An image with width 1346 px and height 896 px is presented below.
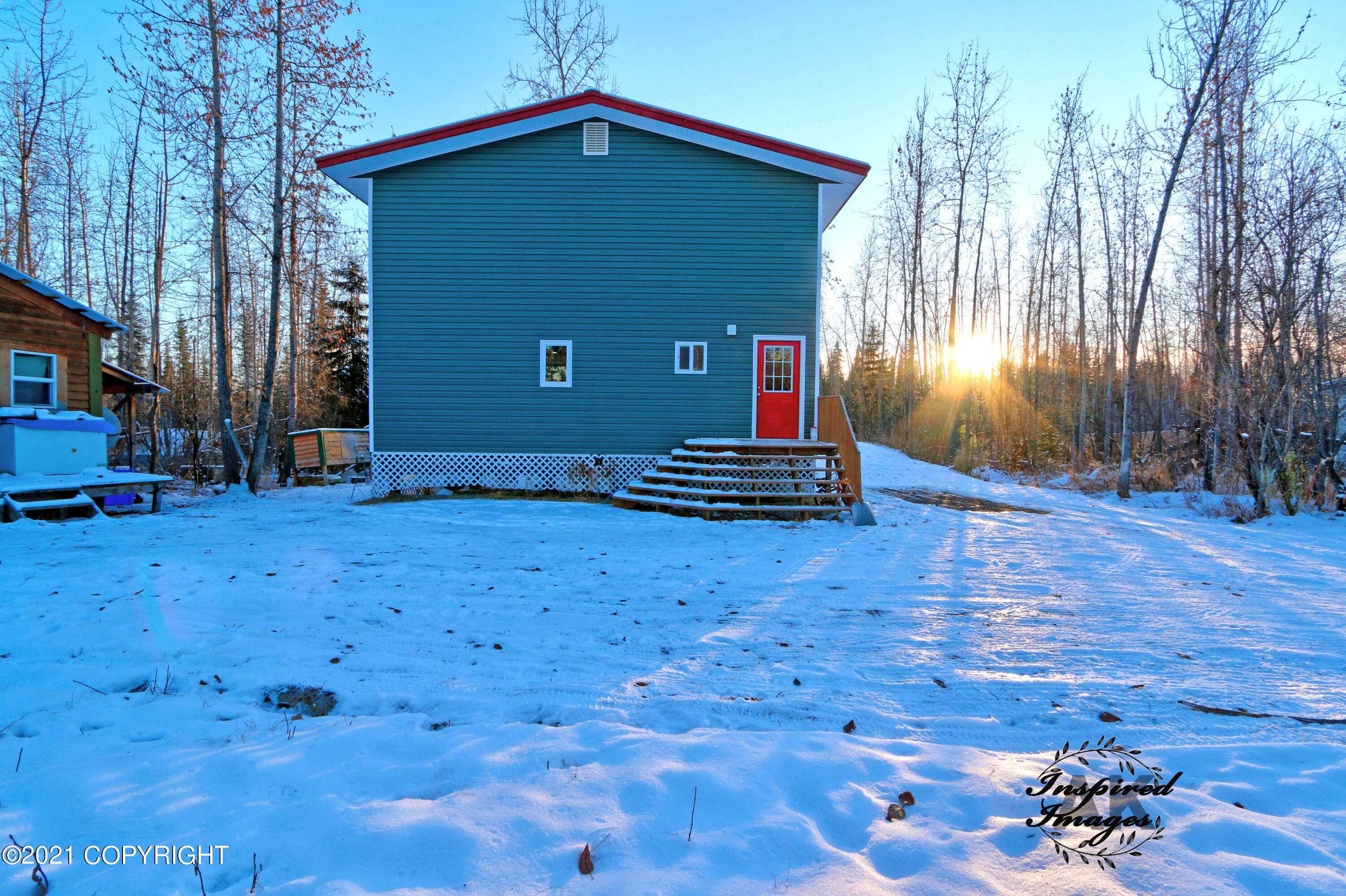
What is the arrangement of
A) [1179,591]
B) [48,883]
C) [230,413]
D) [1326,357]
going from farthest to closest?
[230,413] < [1326,357] < [1179,591] < [48,883]

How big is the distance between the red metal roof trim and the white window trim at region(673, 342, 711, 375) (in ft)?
12.7

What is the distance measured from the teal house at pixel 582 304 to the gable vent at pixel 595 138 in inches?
1.2

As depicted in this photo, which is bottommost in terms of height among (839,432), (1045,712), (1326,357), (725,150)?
(1045,712)

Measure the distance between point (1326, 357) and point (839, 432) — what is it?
26.3 ft

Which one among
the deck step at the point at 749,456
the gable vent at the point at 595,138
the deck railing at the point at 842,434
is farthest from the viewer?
the gable vent at the point at 595,138

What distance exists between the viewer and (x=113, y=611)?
4398 millimetres

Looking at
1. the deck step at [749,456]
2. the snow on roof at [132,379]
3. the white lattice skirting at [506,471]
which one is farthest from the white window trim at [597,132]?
the snow on roof at [132,379]

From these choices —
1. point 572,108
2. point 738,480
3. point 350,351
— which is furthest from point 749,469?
point 350,351

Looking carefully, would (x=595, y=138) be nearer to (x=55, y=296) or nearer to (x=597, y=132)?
(x=597, y=132)

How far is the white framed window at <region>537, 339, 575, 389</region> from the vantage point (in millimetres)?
12180

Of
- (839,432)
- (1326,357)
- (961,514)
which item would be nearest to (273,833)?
(839,432)

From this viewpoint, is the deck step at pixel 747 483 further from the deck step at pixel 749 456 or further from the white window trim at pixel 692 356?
the white window trim at pixel 692 356

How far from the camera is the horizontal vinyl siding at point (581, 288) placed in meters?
12.1

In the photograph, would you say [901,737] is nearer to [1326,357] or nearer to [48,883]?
[48,883]
